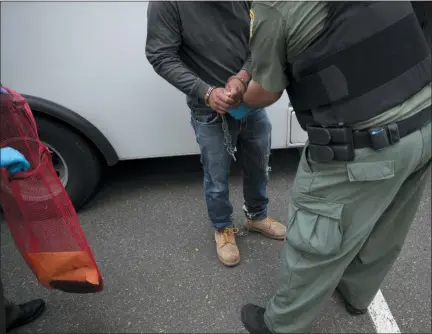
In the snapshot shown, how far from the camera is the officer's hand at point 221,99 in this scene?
1653 mm

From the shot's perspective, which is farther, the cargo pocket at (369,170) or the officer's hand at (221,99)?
the officer's hand at (221,99)

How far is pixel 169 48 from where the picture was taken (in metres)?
1.75

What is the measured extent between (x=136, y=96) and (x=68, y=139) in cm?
51

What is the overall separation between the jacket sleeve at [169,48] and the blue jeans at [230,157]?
0.20 metres

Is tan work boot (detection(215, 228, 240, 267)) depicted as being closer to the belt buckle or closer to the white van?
the white van

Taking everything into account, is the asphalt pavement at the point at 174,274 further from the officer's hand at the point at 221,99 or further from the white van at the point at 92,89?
the officer's hand at the point at 221,99

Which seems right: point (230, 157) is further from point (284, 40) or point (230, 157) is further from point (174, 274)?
point (284, 40)

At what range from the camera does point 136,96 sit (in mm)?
2365

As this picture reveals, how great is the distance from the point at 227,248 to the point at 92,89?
1225 mm

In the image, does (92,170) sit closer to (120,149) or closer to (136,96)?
(120,149)

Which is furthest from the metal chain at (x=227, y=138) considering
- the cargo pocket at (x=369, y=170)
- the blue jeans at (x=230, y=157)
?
the cargo pocket at (x=369, y=170)

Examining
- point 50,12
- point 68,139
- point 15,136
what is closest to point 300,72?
point 15,136

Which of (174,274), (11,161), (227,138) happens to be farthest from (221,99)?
(174,274)

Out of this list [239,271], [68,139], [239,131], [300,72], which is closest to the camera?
[300,72]
